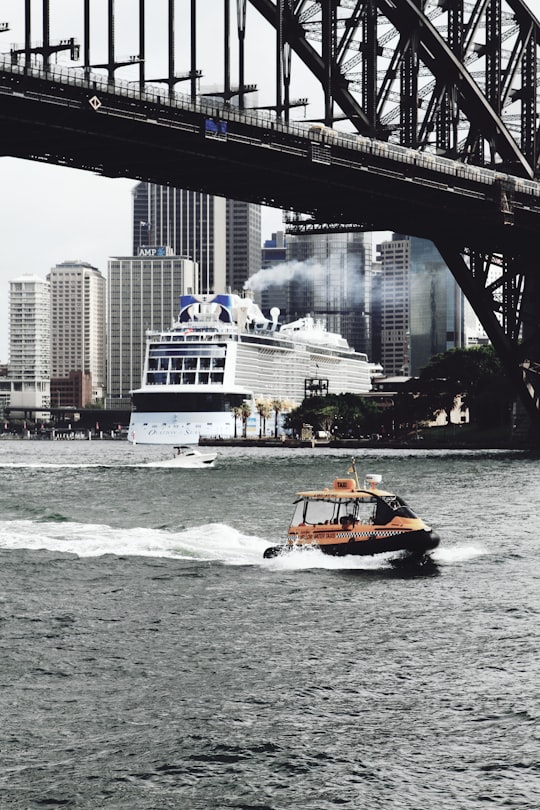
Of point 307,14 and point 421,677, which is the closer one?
point 421,677

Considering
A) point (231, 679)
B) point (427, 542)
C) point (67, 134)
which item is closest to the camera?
point (231, 679)

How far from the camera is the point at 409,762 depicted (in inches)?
724

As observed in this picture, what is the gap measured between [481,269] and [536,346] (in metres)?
10.5

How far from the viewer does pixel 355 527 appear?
36.6 metres

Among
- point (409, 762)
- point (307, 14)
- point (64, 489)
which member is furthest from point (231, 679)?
point (307, 14)

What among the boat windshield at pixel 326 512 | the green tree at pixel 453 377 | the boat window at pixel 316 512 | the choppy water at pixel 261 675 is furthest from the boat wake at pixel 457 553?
the green tree at pixel 453 377

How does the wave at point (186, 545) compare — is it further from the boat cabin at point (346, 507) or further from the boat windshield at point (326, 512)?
the boat windshield at point (326, 512)

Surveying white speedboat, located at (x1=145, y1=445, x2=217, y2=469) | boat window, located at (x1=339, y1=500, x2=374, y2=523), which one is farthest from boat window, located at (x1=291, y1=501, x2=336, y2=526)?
white speedboat, located at (x1=145, y1=445, x2=217, y2=469)

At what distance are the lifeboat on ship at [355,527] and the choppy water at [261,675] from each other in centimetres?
50

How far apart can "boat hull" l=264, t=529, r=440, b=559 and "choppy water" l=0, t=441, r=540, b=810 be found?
0.34m

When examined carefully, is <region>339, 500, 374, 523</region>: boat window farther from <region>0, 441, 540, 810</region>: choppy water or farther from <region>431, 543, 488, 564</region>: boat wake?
<region>431, 543, 488, 564</region>: boat wake

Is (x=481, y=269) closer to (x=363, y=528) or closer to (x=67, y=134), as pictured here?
(x=67, y=134)

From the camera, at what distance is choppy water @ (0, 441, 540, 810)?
1767 cm

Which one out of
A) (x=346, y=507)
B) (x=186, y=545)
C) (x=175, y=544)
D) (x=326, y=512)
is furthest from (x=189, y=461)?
(x=346, y=507)
